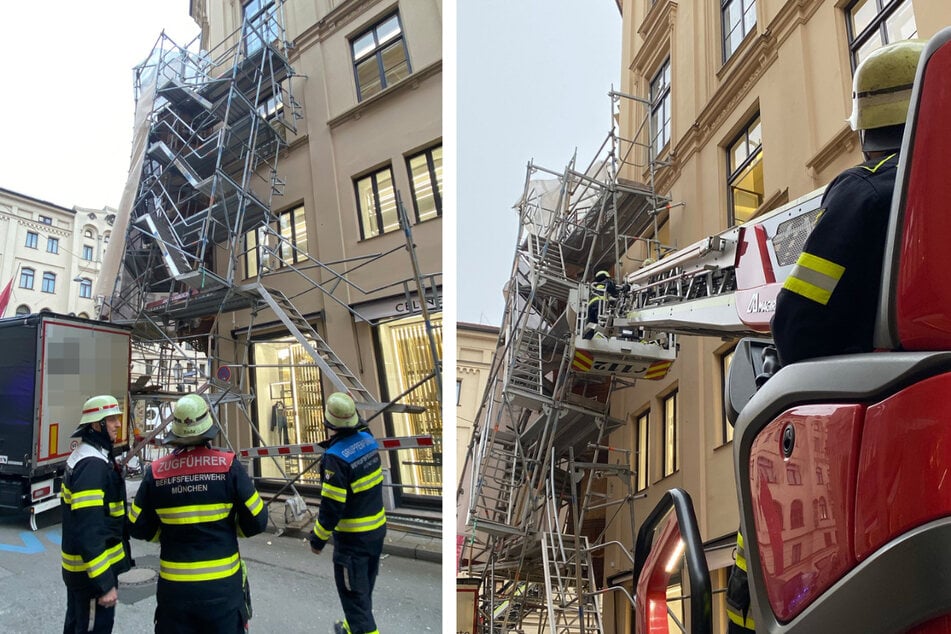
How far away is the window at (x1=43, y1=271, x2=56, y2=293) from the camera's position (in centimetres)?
743

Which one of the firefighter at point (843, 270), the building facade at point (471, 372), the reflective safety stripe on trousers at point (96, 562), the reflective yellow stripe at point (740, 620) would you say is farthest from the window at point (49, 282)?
the firefighter at point (843, 270)

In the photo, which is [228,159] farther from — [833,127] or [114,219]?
[833,127]

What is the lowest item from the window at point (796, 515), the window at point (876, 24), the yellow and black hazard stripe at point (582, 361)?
the window at point (796, 515)

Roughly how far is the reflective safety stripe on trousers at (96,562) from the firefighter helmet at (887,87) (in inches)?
150

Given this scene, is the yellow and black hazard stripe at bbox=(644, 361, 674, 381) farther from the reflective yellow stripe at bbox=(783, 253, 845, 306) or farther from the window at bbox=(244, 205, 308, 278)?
the reflective yellow stripe at bbox=(783, 253, 845, 306)

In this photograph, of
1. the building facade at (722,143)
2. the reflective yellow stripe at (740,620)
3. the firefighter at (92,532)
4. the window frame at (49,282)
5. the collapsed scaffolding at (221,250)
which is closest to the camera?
the reflective yellow stripe at (740,620)

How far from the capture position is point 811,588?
38.3 inches

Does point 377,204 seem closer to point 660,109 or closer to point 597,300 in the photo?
point 597,300

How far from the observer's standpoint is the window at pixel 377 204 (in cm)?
630

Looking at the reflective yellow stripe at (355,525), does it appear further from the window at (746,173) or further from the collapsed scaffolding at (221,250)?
the window at (746,173)

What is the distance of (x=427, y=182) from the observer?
19.8 feet

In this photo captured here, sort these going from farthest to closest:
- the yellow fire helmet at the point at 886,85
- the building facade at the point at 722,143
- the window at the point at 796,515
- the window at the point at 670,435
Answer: the window at the point at 670,435
the building facade at the point at 722,143
the yellow fire helmet at the point at 886,85
the window at the point at 796,515

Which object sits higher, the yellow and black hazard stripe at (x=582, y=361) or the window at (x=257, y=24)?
the window at (x=257, y=24)

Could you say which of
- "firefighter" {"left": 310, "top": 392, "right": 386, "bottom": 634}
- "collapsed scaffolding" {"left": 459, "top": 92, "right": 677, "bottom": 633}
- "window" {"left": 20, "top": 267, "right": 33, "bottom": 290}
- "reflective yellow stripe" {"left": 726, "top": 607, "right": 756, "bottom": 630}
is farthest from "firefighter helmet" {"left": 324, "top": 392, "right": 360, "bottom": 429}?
"window" {"left": 20, "top": 267, "right": 33, "bottom": 290}
